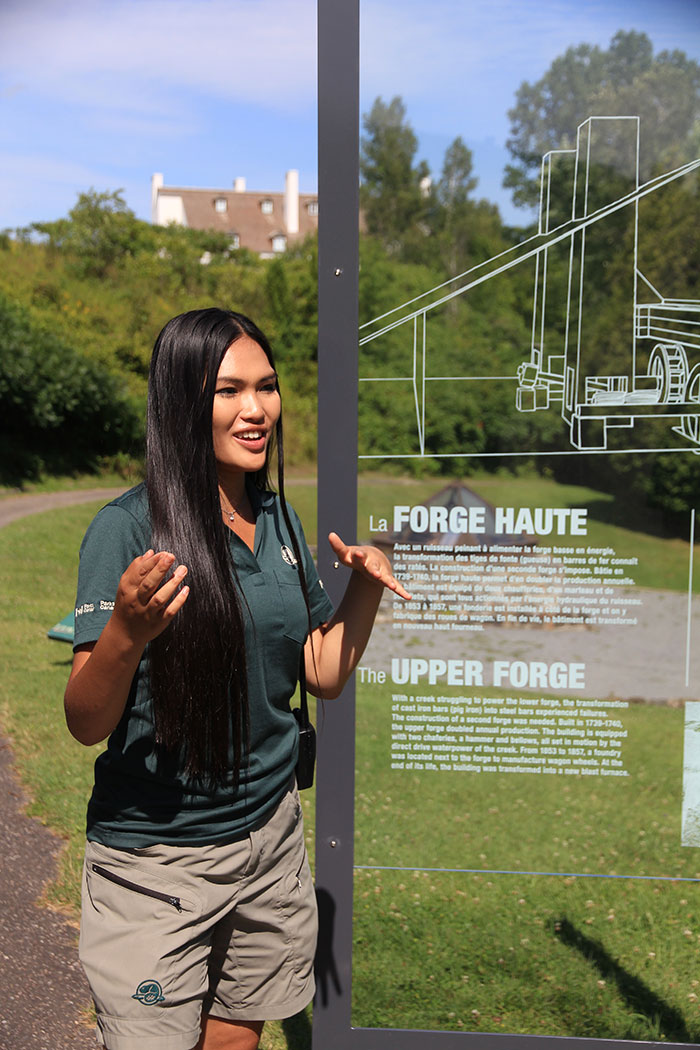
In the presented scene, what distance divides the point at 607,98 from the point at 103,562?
1874 mm

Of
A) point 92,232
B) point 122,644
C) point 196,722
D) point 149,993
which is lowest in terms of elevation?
point 149,993

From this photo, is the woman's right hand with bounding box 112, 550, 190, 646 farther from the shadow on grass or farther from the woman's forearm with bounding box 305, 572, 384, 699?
the shadow on grass

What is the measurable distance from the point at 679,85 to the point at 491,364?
2.88ft

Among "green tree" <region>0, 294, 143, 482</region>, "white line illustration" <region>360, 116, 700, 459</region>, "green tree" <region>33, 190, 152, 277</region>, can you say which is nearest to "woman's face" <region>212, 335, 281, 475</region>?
"white line illustration" <region>360, 116, 700, 459</region>

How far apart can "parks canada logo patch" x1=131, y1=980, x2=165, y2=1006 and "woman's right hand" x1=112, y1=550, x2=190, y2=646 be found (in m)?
0.60

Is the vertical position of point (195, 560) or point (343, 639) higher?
point (195, 560)

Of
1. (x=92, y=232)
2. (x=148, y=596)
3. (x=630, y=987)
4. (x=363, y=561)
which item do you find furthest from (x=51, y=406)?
(x=148, y=596)

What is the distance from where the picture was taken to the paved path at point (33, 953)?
2859 mm

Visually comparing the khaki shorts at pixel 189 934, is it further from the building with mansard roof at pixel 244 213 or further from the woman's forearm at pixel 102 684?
the building with mansard roof at pixel 244 213

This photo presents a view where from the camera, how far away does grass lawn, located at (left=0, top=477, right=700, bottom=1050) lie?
8.50 ft

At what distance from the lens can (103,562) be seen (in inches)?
61.5

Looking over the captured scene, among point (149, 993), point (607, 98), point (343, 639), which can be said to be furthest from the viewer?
point (607, 98)

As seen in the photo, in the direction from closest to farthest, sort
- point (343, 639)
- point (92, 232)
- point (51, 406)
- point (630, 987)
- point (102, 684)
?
1. point (102, 684)
2. point (343, 639)
3. point (630, 987)
4. point (51, 406)
5. point (92, 232)

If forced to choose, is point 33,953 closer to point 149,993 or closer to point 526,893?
point 526,893
